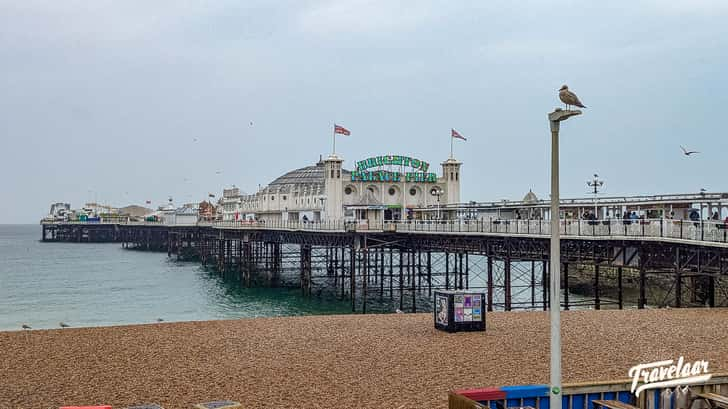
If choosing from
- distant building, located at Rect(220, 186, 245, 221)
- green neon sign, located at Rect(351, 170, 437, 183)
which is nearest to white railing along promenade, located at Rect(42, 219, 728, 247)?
green neon sign, located at Rect(351, 170, 437, 183)

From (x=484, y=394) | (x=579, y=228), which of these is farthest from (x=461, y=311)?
(x=484, y=394)

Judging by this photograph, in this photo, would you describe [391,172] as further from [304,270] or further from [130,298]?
[130,298]

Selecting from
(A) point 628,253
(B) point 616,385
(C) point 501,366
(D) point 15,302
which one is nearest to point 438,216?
(A) point 628,253

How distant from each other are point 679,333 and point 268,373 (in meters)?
12.7

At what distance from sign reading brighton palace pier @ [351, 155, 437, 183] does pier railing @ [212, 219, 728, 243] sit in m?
11.1

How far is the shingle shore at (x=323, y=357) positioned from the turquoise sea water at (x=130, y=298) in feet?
67.7

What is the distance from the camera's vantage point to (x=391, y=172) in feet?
201

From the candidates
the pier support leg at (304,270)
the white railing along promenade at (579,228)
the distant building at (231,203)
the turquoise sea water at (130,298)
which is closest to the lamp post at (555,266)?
the white railing along promenade at (579,228)

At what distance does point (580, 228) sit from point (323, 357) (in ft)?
56.0

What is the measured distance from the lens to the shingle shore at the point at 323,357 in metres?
14.3

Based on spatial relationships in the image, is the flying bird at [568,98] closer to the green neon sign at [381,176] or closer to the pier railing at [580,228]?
the pier railing at [580,228]

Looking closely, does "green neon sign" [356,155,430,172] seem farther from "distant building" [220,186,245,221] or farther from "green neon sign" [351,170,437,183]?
"distant building" [220,186,245,221]

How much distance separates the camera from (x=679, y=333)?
70.5 feet

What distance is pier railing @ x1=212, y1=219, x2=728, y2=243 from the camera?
85.8ft
